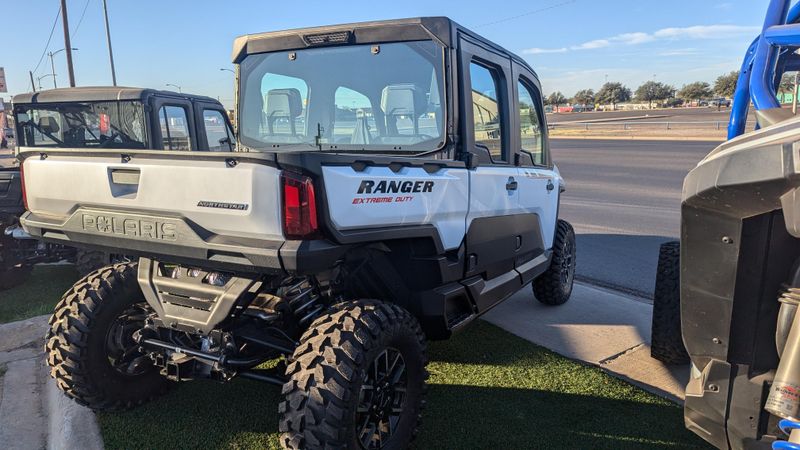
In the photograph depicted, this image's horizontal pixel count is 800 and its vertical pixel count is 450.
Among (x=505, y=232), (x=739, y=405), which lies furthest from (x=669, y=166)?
(x=739, y=405)

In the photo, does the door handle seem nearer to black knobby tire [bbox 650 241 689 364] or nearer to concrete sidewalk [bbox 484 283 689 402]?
black knobby tire [bbox 650 241 689 364]

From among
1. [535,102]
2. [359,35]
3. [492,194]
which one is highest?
[359,35]

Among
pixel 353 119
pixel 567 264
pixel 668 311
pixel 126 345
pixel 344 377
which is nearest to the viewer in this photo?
pixel 344 377

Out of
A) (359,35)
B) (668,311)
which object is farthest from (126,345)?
(668,311)

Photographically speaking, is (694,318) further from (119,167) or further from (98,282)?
(98,282)

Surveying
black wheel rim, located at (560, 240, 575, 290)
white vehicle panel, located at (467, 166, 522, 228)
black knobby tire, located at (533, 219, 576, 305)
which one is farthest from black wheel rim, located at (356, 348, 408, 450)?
black wheel rim, located at (560, 240, 575, 290)

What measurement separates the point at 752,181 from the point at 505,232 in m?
2.37

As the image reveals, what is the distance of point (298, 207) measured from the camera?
2.41 m

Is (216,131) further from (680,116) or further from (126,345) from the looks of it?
(680,116)

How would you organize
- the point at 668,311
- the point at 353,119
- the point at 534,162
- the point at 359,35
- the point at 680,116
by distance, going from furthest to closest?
1. the point at 680,116
2. the point at 534,162
3. the point at 668,311
4. the point at 353,119
5. the point at 359,35

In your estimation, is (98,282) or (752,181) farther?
(98,282)

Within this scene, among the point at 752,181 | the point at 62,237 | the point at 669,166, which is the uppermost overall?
the point at 752,181

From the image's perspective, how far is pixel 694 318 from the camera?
2268mm

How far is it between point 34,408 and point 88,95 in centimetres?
487
